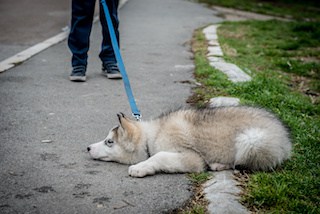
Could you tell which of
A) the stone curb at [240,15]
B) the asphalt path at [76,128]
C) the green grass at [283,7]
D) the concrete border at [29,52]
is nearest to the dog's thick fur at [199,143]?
the asphalt path at [76,128]

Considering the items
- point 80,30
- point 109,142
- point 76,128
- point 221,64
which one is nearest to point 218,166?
point 109,142

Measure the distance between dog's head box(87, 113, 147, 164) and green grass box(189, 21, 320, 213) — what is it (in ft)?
2.99

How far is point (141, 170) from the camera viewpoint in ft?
10.3

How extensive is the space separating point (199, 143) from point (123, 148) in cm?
60

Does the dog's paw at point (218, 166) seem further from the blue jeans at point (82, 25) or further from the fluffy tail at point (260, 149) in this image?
the blue jeans at point (82, 25)

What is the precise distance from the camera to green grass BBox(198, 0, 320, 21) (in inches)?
610

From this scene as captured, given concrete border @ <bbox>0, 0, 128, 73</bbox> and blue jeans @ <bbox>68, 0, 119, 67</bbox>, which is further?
concrete border @ <bbox>0, 0, 128, 73</bbox>

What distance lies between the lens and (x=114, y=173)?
3.23 meters

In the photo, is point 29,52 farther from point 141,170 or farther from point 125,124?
point 141,170

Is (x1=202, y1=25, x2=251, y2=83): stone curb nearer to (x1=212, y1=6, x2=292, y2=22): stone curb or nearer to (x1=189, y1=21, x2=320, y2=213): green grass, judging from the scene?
(x1=189, y1=21, x2=320, y2=213): green grass

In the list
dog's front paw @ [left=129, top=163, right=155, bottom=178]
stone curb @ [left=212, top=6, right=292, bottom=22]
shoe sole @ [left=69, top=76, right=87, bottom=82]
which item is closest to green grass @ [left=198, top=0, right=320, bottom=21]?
stone curb @ [left=212, top=6, right=292, bottom=22]

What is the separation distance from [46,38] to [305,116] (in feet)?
17.6

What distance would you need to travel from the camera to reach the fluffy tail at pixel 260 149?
3.22 metres

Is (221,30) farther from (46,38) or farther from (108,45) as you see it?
(108,45)
